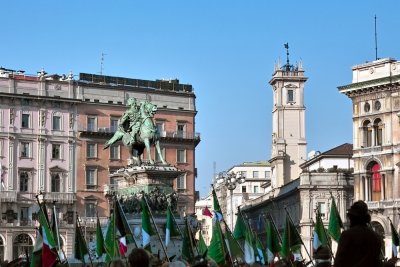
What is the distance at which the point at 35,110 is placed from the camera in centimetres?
8788

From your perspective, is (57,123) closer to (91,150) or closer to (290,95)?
(91,150)

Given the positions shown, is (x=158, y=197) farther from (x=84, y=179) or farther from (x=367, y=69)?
(x=84, y=179)

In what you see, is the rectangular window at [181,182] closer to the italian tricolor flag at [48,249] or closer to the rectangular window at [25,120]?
the rectangular window at [25,120]

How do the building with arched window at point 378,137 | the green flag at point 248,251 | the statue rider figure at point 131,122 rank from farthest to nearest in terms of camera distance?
1. the building with arched window at point 378,137
2. the statue rider figure at point 131,122
3. the green flag at point 248,251

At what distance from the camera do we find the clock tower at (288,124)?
114062 millimetres

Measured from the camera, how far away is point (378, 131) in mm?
73750

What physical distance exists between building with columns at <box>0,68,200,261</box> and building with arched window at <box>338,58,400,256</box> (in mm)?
21279

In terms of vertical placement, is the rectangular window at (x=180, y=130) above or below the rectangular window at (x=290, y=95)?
below

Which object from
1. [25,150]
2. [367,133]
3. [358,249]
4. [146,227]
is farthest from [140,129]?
[25,150]

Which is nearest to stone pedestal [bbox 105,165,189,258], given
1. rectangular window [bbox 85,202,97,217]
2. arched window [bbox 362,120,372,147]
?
arched window [bbox 362,120,372,147]

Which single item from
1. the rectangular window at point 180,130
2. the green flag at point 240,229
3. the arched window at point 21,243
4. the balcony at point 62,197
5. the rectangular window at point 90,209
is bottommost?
the arched window at point 21,243

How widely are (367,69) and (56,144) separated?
28.5 metres

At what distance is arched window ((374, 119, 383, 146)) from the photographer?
241 ft

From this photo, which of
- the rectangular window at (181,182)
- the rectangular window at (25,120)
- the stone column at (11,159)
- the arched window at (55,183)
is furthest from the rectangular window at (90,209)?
the rectangular window at (25,120)
